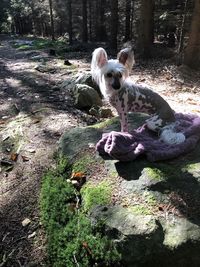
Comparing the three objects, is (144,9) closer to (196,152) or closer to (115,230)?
(196,152)

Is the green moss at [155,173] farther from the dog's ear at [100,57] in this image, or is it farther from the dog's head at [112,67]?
the dog's ear at [100,57]

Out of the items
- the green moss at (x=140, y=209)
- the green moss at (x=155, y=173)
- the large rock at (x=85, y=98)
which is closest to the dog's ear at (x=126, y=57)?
the green moss at (x=155, y=173)

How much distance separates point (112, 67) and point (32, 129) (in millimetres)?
2771

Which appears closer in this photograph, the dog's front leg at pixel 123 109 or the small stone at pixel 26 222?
the small stone at pixel 26 222

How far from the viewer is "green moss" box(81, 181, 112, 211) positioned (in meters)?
4.12

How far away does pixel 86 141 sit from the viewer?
5.41 metres

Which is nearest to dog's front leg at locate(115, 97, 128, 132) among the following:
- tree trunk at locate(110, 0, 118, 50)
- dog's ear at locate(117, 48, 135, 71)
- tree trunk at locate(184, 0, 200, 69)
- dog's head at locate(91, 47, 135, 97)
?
dog's head at locate(91, 47, 135, 97)

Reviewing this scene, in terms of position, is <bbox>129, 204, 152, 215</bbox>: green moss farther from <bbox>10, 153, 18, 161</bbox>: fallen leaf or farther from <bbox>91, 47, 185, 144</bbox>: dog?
<bbox>10, 153, 18, 161</bbox>: fallen leaf

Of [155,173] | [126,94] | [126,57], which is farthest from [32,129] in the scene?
[155,173]

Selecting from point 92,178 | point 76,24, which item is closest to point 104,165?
point 92,178

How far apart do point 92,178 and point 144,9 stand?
458 inches

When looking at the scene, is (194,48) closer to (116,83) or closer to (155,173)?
(116,83)

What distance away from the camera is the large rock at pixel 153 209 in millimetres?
3516

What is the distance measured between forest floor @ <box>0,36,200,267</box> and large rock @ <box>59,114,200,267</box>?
1.08 m
